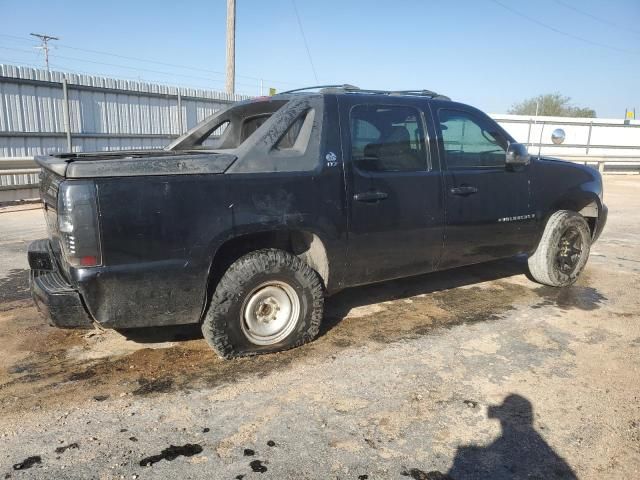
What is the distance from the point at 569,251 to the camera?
5418 millimetres

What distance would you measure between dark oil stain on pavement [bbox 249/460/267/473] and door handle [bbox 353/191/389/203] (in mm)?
1975

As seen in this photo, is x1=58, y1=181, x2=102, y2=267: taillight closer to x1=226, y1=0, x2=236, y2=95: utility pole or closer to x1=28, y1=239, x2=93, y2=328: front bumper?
x1=28, y1=239, x2=93, y2=328: front bumper

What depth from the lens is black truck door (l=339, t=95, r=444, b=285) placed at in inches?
150

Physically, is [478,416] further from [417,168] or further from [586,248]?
[586,248]

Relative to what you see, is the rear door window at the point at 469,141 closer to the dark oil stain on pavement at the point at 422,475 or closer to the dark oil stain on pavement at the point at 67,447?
the dark oil stain on pavement at the point at 422,475

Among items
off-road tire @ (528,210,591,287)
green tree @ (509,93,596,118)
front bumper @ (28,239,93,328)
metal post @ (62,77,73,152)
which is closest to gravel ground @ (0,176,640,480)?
front bumper @ (28,239,93,328)

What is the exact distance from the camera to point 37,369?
11.3ft

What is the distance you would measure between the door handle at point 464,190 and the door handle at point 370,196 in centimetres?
75

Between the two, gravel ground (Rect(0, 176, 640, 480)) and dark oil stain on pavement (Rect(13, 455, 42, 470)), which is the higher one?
gravel ground (Rect(0, 176, 640, 480))

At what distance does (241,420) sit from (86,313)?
46.0 inches

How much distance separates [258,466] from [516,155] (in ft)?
11.6

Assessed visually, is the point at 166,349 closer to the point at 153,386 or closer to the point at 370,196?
the point at 153,386

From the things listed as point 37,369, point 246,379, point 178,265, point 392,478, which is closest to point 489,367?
point 392,478

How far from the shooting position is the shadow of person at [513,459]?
241 centimetres
